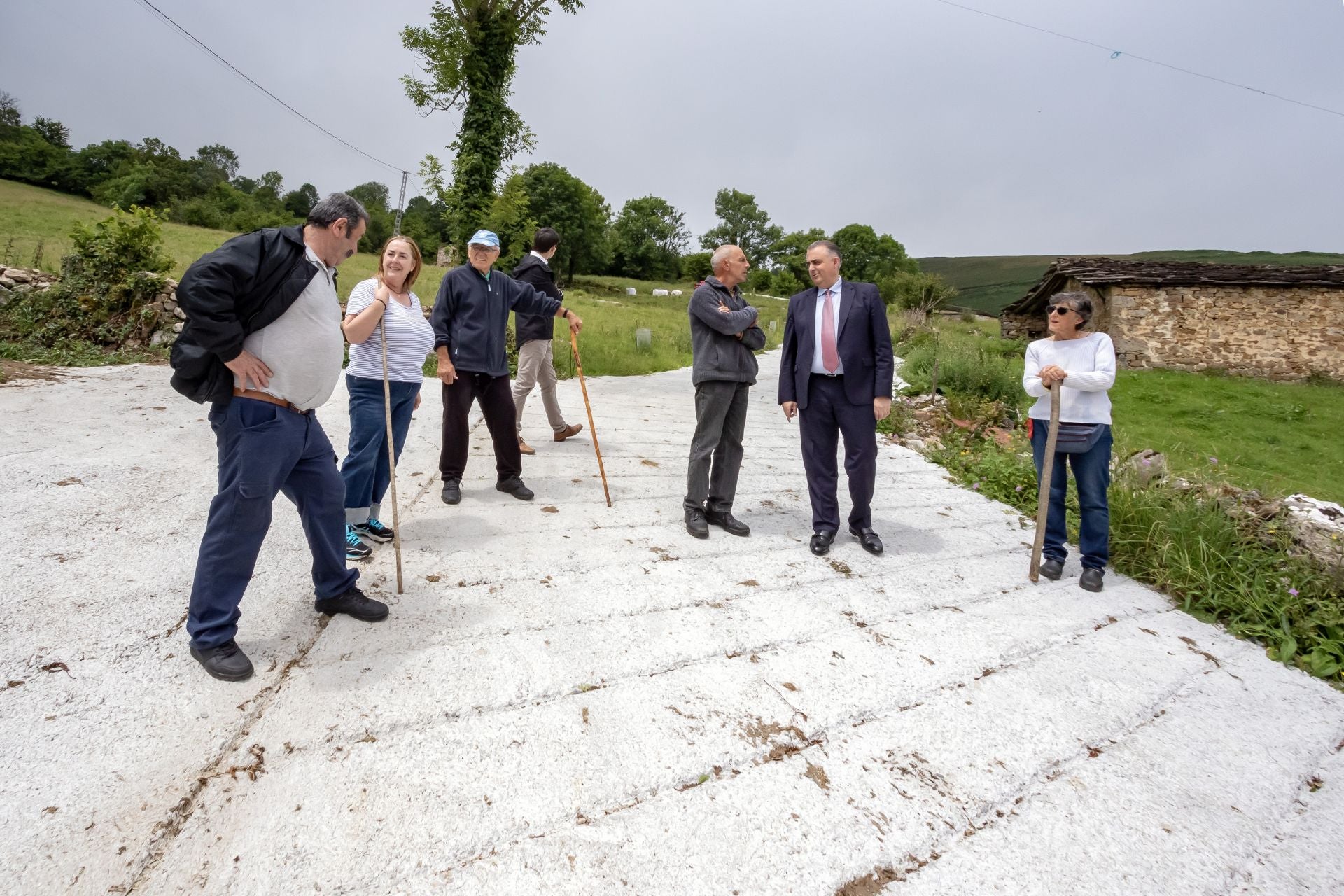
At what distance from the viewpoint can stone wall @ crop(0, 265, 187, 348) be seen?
8.22m

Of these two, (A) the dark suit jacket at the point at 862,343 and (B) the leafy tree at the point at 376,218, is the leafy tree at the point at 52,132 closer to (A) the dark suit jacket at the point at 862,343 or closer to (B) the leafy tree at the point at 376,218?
(B) the leafy tree at the point at 376,218

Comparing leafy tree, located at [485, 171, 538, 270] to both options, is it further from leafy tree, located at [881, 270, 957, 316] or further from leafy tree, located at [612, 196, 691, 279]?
leafy tree, located at [612, 196, 691, 279]

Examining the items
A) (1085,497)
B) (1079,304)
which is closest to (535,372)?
(1079,304)

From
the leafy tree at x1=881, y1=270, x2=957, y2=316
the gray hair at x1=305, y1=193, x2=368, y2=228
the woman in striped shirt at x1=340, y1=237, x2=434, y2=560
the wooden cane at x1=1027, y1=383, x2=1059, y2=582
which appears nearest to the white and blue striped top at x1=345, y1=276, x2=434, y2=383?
the woman in striped shirt at x1=340, y1=237, x2=434, y2=560

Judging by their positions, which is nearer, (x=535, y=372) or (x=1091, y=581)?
(x=1091, y=581)

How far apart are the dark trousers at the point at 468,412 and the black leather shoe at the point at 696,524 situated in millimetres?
1439

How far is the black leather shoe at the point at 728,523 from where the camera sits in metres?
4.23

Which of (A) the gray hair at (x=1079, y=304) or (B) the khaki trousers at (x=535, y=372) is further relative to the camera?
(B) the khaki trousers at (x=535, y=372)

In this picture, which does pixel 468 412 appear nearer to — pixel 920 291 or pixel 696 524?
pixel 696 524

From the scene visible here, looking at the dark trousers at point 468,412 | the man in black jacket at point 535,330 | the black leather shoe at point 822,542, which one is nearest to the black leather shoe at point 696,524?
the black leather shoe at point 822,542

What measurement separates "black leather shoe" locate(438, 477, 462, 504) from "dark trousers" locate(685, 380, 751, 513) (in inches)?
63.6

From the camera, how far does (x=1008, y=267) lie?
68.7 m

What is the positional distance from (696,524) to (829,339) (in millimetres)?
1505

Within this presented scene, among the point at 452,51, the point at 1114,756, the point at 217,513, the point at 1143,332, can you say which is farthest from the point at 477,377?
the point at 1143,332
